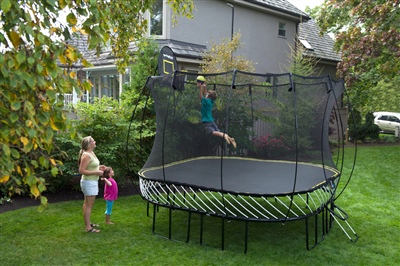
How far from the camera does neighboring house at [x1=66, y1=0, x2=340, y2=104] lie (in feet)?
39.2

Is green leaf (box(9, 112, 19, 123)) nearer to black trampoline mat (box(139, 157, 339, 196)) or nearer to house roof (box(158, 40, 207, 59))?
black trampoline mat (box(139, 157, 339, 196))

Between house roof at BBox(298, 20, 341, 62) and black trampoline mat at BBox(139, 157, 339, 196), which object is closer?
black trampoline mat at BBox(139, 157, 339, 196)

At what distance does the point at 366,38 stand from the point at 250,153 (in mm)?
5604

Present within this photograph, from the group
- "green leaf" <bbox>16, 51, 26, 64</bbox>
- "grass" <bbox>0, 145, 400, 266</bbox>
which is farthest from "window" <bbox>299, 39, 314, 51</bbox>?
"green leaf" <bbox>16, 51, 26, 64</bbox>

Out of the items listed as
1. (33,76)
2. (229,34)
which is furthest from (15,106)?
(229,34)

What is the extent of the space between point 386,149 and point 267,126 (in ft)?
24.3

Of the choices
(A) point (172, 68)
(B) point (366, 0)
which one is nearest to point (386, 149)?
(B) point (366, 0)

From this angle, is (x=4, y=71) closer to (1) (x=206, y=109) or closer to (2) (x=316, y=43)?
(1) (x=206, y=109)

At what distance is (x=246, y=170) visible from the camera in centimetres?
638

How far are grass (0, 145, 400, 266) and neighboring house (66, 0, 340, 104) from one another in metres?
5.85

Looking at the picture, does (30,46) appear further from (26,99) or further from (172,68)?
(172,68)

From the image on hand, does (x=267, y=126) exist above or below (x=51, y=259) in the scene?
above

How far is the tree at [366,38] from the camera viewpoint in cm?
1008

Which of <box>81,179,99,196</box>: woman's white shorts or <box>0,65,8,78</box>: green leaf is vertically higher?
<box>0,65,8,78</box>: green leaf
